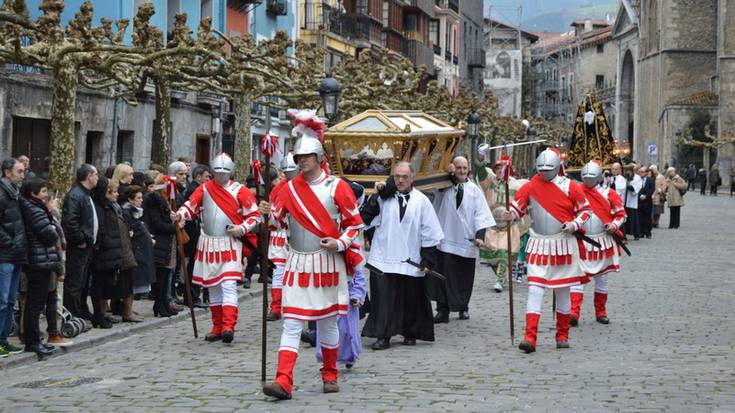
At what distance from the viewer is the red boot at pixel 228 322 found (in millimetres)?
13672

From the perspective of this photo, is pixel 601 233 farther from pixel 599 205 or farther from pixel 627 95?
pixel 627 95

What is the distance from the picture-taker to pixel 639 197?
114 feet

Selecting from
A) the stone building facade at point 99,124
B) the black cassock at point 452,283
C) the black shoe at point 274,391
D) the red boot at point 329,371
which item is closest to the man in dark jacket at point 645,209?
the stone building facade at point 99,124

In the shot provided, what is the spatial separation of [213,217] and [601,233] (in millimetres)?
4463

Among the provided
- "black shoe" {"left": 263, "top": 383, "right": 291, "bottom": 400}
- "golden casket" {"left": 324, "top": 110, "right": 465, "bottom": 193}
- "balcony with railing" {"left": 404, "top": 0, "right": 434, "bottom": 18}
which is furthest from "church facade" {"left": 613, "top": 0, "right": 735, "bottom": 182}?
"black shoe" {"left": 263, "top": 383, "right": 291, "bottom": 400}

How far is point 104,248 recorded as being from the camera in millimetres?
14734

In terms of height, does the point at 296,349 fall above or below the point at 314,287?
below

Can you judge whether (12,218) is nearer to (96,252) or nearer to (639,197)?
(96,252)

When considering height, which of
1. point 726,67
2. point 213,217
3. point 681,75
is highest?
point 681,75

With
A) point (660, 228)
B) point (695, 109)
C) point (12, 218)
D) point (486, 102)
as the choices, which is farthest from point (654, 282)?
point (695, 109)

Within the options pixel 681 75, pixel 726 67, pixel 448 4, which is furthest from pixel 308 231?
pixel 681 75

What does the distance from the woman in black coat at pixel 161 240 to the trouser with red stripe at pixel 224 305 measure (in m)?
2.04

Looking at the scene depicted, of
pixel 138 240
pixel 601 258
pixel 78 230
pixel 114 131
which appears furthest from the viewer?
pixel 114 131

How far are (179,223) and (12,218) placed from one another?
5.36 feet
